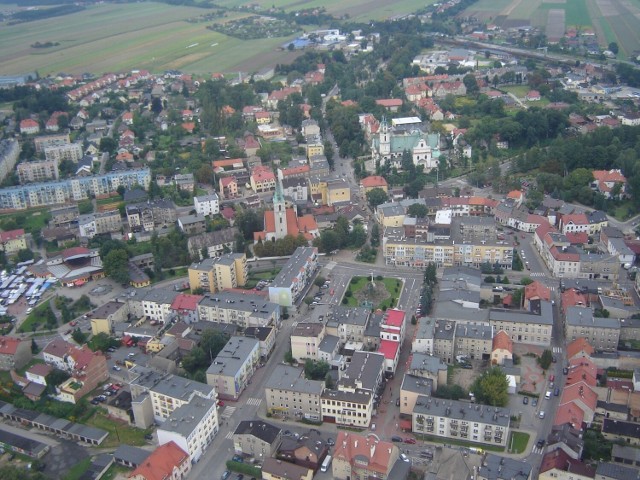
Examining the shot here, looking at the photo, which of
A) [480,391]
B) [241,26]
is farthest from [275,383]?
[241,26]

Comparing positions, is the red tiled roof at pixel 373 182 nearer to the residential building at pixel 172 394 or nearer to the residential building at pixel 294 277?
the residential building at pixel 294 277

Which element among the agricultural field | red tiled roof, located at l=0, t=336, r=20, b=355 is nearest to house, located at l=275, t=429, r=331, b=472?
red tiled roof, located at l=0, t=336, r=20, b=355

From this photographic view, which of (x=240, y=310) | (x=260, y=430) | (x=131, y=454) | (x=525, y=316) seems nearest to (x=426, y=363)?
(x=525, y=316)

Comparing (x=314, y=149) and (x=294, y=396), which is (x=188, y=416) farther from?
(x=314, y=149)

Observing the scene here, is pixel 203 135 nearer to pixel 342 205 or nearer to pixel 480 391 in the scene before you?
pixel 342 205

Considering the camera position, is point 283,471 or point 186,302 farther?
point 186,302

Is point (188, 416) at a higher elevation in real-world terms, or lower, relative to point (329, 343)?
higher
